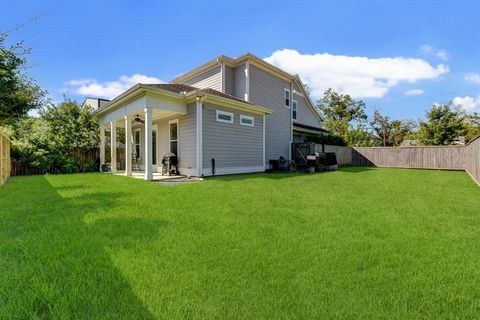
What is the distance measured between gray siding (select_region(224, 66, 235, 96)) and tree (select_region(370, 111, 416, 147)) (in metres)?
A: 27.0

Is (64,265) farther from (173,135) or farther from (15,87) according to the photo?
(15,87)

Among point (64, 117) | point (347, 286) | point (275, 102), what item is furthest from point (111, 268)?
point (64, 117)

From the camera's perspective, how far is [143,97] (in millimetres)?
8703

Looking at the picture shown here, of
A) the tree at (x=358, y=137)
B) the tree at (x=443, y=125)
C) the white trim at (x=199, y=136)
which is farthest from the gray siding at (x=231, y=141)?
the tree at (x=443, y=125)

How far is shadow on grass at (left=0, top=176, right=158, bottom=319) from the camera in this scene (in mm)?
1557

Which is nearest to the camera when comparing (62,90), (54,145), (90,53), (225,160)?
(225,160)

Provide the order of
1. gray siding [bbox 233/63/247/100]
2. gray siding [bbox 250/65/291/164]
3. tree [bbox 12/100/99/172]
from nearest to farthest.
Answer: tree [bbox 12/100/99/172] → gray siding [bbox 233/63/247/100] → gray siding [bbox 250/65/291/164]

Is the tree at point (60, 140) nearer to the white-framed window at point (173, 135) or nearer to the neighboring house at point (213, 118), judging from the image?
the neighboring house at point (213, 118)

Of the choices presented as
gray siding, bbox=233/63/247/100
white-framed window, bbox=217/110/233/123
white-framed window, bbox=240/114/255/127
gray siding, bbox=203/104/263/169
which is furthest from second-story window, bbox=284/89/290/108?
white-framed window, bbox=217/110/233/123

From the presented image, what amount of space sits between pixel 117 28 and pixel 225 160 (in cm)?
754

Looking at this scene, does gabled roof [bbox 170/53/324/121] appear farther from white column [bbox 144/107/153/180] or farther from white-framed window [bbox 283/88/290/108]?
white column [bbox 144/107/153/180]

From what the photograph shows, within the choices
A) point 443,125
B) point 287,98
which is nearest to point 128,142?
point 287,98

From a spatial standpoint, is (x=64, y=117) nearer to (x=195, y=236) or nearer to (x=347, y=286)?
(x=195, y=236)

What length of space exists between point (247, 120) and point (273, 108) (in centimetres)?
328
